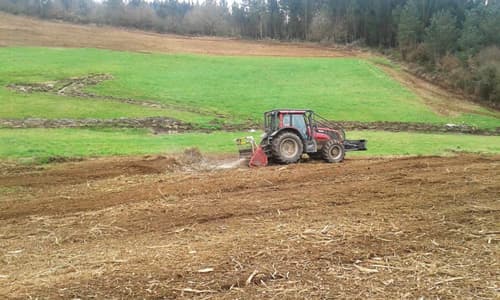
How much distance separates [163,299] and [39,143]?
644 inches

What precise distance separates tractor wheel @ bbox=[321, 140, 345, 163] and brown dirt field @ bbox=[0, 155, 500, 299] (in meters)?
4.68

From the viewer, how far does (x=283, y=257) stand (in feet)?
19.2

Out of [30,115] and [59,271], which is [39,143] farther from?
[59,271]

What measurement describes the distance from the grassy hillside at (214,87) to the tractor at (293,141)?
12686mm

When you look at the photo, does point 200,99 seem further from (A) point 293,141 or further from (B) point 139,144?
(A) point 293,141

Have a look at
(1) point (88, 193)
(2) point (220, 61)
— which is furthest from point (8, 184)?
(2) point (220, 61)

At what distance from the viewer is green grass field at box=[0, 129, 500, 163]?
1788 centimetres

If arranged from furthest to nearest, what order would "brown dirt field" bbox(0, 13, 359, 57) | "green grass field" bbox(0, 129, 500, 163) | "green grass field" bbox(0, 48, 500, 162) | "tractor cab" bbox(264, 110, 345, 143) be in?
"brown dirt field" bbox(0, 13, 359, 57)
"green grass field" bbox(0, 48, 500, 162)
"green grass field" bbox(0, 129, 500, 163)
"tractor cab" bbox(264, 110, 345, 143)

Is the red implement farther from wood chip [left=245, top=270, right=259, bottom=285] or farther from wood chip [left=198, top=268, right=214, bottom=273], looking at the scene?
wood chip [left=245, top=270, right=259, bottom=285]

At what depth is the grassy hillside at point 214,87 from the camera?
30.4 m

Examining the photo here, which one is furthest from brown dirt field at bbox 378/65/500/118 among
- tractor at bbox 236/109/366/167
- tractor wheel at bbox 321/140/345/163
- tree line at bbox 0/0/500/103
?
tractor at bbox 236/109/366/167

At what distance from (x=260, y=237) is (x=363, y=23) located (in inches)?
2952

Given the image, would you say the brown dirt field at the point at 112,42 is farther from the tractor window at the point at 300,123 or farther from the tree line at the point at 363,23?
the tractor window at the point at 300,123

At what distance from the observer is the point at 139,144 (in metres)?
20.9
